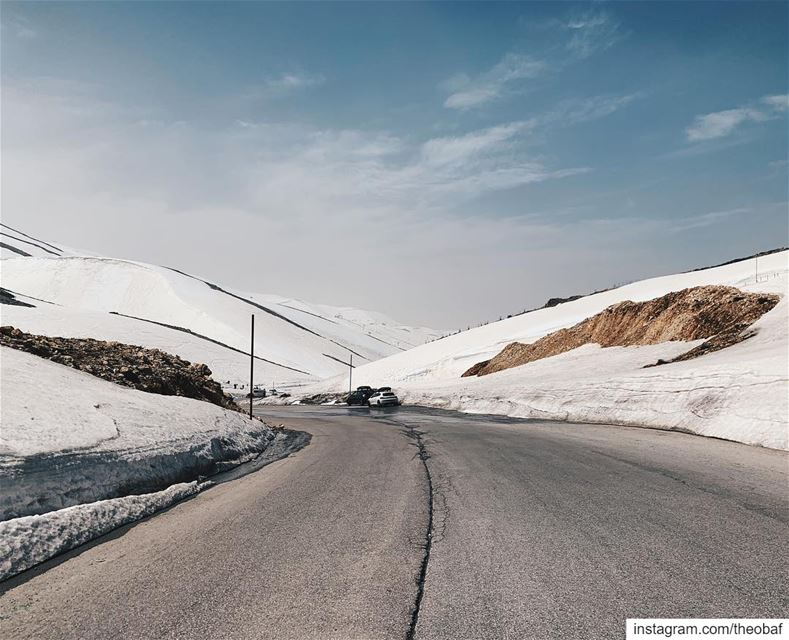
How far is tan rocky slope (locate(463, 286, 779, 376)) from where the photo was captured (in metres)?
32.0

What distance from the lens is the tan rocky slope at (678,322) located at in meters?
32.0

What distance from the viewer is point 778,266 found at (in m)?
50.9

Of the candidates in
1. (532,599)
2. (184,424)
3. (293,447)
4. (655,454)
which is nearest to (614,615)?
(532,599)

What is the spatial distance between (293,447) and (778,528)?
12.8 meters

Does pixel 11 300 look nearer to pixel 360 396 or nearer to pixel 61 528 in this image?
pixel 360 396

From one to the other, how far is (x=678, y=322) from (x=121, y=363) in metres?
32.6

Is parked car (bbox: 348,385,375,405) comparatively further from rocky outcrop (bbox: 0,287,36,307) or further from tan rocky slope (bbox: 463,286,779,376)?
rocky outcrop (bbox: 0,287,36,307)

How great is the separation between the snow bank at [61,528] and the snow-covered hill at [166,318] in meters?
98.0

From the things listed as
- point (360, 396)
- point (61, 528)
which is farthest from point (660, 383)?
point (360, 396)

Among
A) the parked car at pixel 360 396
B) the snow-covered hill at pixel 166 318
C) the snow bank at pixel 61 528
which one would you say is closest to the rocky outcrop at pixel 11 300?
the snow-covered hill at pixel 166 318

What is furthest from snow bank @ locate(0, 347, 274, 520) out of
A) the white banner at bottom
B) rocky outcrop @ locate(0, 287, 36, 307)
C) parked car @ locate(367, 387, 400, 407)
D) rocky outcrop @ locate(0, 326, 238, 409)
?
rocky outcrop @ locate(0, 287, 36, 307)

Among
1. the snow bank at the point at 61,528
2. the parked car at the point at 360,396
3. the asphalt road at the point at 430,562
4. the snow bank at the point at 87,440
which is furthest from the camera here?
the parked car at the point at 360,396

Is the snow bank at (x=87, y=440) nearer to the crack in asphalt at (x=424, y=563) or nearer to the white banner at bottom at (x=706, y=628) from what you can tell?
the crack in asphalt at (x=424, y=563)

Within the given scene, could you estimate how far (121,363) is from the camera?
19406mm
